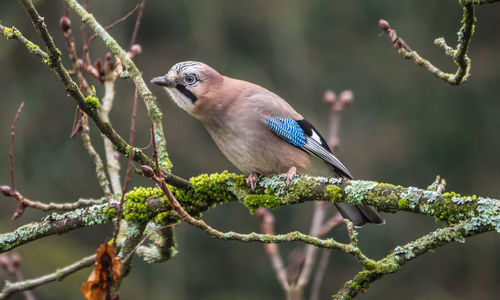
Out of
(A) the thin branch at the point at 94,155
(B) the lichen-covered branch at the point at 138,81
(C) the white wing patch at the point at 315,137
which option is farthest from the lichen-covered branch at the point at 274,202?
(C) the white wing patch at the point at 315,137

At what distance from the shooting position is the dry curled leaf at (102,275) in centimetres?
213

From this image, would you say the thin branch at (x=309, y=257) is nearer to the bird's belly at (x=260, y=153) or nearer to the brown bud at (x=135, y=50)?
the bird's belly at (x=260, y=153)

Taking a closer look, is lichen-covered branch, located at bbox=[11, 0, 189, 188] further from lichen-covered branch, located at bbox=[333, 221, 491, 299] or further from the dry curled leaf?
lichen-covered branch, located at bbox=[333, 221, 491, 299]

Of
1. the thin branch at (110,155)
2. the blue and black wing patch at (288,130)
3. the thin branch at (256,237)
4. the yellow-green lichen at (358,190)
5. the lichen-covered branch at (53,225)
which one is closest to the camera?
the thin branch at (256,237)

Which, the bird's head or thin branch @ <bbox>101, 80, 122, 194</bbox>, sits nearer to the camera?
thin branch @ <bbox>101, 80, 122, 194</bbox>

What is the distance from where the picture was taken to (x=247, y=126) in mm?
4016

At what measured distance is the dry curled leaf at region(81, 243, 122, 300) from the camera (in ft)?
6.99

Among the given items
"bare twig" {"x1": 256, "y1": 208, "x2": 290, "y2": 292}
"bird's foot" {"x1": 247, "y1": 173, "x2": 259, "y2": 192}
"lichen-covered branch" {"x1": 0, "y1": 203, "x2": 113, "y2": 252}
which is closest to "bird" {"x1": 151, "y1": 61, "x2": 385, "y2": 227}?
"bare twig" {"x1": 256, "y1": 208, "x2": 290, "y2": 292}

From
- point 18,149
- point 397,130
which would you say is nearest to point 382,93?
point 397,130

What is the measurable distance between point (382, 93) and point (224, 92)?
548 cm

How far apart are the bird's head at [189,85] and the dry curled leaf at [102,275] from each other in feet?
6.39

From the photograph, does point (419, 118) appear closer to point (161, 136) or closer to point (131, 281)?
point (131, 281)

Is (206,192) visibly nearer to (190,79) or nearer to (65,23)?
(190,79)

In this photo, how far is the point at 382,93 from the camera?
9.16 meters
